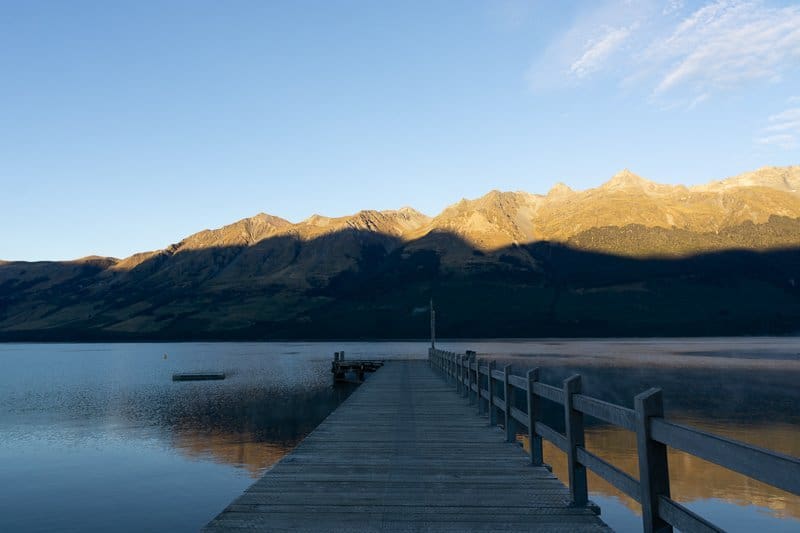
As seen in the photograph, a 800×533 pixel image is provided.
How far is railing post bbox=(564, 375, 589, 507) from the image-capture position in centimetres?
834

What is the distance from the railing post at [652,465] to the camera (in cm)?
608

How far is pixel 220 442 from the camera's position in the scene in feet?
102

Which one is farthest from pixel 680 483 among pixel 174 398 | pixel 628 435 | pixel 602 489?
pixel 174 398

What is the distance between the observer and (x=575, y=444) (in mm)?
8625

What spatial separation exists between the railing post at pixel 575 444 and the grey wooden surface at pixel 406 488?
21 cm

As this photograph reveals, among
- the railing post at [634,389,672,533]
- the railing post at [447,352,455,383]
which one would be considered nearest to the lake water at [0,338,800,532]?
the railing post at [447,352,455,383]

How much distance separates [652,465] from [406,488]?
14.3 ft

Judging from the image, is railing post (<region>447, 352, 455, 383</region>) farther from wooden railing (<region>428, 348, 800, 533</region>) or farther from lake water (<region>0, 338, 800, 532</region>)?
wooden railing (<region>428, 348, 800, 533</region>)

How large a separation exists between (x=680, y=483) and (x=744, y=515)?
3.82 metres

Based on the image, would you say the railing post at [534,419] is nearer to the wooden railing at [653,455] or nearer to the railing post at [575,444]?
the wooden railing at [653,455]

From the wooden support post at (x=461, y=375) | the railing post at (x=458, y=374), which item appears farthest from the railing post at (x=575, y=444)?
the railing post at (x=458, y=374)

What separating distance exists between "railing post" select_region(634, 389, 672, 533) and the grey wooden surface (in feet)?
4.58

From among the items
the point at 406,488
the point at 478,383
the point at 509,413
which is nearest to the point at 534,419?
the point at 509,413

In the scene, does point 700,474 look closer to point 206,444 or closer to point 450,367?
point 450,367
